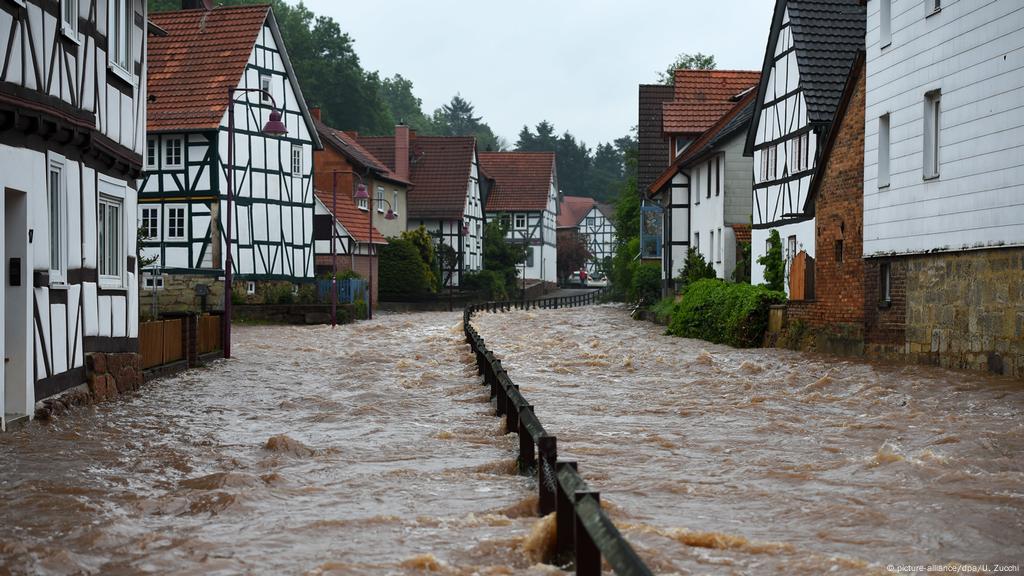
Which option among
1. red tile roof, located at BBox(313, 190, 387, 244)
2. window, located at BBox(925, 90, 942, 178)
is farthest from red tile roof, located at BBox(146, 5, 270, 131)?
window, located at BBox(925, 90, 942, 178)

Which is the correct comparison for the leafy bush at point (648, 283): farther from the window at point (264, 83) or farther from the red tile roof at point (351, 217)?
the window at point (264, 83)

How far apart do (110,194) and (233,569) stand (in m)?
11.0

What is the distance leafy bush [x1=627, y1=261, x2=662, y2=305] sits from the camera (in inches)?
2099

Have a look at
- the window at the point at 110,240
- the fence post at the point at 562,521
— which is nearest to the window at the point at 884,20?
the window at the point at 110,240

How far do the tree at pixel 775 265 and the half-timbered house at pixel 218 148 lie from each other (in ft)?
55.7

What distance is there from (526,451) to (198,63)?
3589 cm

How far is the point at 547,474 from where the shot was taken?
27.1ft

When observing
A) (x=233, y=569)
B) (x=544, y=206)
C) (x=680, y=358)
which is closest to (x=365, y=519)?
(x=233, y=569)

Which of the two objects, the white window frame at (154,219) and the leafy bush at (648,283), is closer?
the white window frame at (154,219)

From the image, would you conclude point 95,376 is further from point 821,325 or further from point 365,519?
point 821,325

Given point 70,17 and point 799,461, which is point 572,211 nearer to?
point 70,17

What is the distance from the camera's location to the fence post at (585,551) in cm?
594

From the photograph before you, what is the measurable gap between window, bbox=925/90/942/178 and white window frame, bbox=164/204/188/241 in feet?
90.6

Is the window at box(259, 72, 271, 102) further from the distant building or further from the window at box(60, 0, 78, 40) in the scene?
the window at box(60, 0, 78, 40)
